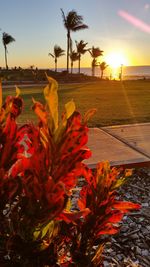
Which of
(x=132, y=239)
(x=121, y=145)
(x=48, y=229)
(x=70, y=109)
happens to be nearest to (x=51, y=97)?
(x=70, y=109)

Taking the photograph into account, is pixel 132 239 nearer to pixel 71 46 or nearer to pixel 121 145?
pixel 121 145

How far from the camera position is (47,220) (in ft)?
3.43

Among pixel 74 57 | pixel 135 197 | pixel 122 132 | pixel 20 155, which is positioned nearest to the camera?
pixel 20 155

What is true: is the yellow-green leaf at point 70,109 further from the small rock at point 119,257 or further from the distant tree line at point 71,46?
the distant tree line at point 71,46

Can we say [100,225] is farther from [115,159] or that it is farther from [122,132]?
[122,132]

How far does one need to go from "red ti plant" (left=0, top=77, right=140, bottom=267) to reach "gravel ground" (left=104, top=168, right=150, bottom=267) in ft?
4.15

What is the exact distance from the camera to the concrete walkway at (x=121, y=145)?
4426 mm

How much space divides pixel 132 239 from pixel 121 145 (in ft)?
8.81

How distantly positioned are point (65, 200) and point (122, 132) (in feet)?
17.7

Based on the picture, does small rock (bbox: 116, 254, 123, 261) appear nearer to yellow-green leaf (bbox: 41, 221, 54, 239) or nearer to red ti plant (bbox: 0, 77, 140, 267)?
red ti plant (bbox: 0, 77, 140, 267)

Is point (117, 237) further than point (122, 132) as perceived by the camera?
No

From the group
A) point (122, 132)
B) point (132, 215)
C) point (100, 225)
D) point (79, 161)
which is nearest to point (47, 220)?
point (79, 161)

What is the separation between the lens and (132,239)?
272 centimetres

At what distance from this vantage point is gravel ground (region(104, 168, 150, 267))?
2.46 metres
